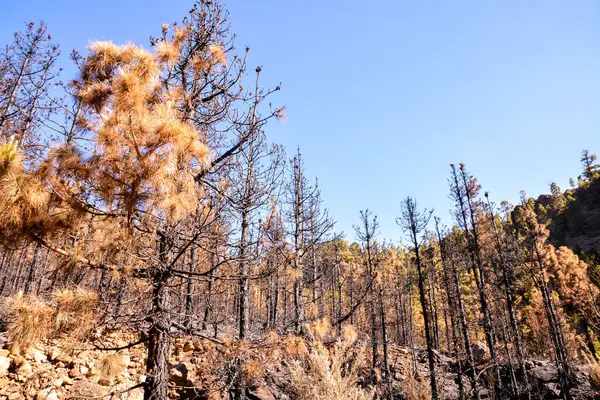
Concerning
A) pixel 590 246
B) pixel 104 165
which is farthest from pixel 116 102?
pixel 590 246

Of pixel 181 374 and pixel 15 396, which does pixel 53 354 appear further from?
pixel 181 374

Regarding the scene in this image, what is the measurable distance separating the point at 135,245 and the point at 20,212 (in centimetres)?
100

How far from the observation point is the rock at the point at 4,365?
21.7 ft

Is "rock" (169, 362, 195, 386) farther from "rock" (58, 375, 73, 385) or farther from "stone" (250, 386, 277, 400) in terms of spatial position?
"rock" (58, 375, 73, 385)

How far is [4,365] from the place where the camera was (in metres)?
6.69

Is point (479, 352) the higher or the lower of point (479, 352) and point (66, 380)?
the lower

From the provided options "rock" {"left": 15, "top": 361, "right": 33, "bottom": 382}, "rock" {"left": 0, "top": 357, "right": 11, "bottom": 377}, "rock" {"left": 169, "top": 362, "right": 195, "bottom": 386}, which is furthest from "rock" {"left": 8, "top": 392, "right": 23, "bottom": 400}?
"rock" {"left": 169, "top": 362, "right": 195, "bottom": 386}

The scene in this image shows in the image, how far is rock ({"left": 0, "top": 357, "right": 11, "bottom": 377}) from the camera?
661 centimetres

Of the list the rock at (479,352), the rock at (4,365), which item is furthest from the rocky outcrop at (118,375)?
the rock at (479,352)

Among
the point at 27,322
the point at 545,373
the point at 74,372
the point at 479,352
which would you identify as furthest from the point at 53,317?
the point at 479,352

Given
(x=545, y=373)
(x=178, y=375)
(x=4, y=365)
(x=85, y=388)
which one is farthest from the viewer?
(x=545, y=373)

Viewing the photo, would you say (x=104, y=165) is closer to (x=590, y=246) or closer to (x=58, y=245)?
(x=58, y=245)

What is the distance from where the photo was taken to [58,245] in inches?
119

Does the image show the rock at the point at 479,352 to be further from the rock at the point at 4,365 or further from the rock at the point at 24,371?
the rock at the point at 4,365
